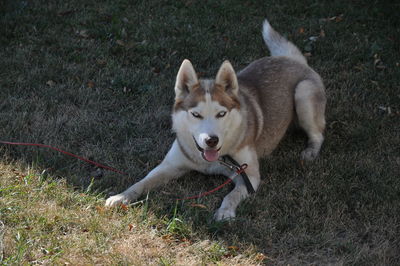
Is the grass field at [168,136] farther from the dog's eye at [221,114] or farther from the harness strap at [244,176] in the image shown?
the dog's eye at [221,114]

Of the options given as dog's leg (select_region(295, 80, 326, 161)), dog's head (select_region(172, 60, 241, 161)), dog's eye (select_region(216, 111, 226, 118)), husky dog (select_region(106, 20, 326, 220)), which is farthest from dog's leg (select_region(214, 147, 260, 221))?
dog's leg (select_region(295, 80, 326, 161))

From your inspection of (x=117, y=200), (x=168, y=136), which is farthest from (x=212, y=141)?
(x=168, y=136)

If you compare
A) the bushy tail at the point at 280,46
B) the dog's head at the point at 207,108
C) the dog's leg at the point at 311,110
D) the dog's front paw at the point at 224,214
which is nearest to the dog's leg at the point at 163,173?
the dog's head at the point at 207,108

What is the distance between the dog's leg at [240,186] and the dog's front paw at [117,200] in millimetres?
665

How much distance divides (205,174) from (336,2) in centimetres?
494

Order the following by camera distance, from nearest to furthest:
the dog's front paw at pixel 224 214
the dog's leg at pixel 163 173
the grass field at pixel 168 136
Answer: the grass field at pixel 168 136
the dog's front paw at pixel 224 214
the dog's leg at pixel 163 173

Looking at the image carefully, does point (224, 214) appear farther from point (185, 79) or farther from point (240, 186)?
point (185, 79)

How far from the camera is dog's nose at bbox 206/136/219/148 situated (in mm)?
3486

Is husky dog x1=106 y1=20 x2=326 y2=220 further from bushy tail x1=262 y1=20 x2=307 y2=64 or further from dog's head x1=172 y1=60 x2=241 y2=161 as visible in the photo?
bushy tail x1=262 y1=20 x2=307 y2=64

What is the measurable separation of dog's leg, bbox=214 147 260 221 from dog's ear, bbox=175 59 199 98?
0.66 m

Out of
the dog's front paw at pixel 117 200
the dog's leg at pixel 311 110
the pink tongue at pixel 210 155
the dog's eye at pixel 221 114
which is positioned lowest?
the dog's leg at pixel 311 110

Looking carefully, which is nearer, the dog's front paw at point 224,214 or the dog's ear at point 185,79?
the dog's front paw at point 224,214

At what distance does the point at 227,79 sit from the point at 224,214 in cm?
106

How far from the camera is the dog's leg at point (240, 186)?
11.5 ft
